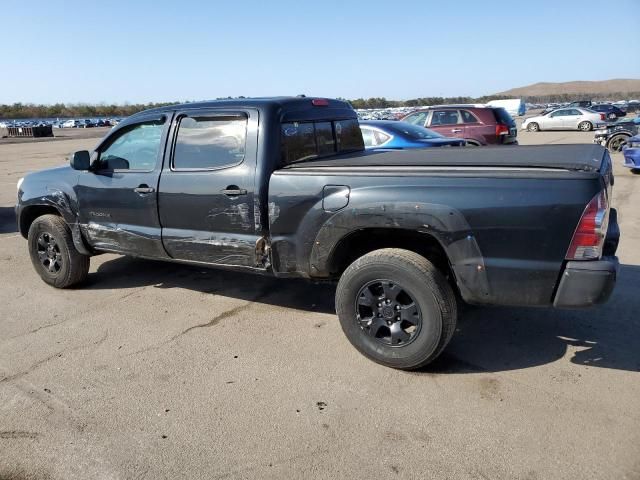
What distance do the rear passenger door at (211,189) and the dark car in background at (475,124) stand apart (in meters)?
9.55

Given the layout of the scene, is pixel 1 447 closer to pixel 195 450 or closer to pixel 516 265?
pixel 195 450

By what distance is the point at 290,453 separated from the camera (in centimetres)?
275

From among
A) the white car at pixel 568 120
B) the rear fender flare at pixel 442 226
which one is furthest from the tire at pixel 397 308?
the white car at pixel 568 120

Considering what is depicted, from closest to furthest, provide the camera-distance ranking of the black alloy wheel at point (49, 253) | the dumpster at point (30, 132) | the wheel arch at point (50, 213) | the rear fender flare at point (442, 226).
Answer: the rear fender flare at point (442, 226)
the wheel arch at point (50, 213)
the black alloy wheel at point (49, 253)
the dumpster at point (30, 132)

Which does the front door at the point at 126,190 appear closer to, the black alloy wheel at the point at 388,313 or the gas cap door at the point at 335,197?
the gas cap door at the point at 335,197

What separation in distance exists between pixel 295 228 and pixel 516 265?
156cm

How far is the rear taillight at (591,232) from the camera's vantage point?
2.87 m

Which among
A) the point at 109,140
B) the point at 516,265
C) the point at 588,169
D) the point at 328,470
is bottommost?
the point at 328,470

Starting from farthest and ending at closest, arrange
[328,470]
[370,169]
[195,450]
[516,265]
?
[370,169] < [516,265] < [195,450] < [328,470]

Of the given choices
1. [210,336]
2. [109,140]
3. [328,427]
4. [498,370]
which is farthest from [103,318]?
[498,370]

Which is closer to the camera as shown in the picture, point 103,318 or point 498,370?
point 498,370

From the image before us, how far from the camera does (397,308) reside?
11.5 feet

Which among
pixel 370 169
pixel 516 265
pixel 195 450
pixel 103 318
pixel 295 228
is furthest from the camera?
pixel 103 318

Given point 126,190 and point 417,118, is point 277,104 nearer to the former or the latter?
point 126,190
